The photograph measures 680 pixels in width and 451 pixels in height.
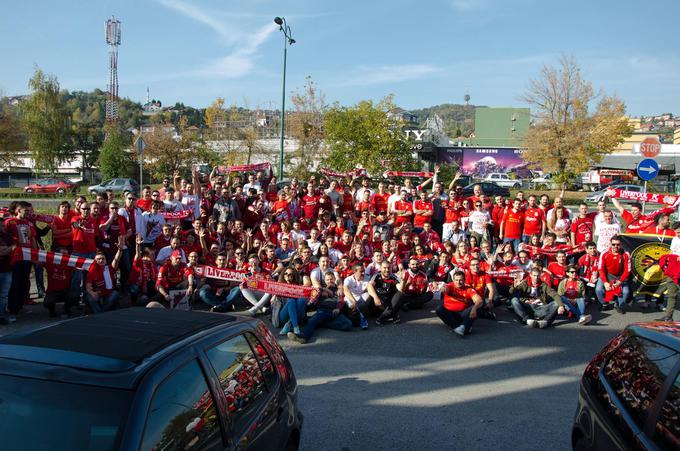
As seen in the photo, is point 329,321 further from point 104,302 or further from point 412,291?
point 104,302

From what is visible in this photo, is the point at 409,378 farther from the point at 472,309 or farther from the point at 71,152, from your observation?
the point at 71,152

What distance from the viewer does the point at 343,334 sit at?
877 cm

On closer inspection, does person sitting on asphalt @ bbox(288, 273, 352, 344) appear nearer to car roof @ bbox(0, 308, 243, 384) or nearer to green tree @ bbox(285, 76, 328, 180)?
car roof @ bbox(0, 308, 243, 384)

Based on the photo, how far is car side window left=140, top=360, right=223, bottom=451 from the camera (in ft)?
8.43

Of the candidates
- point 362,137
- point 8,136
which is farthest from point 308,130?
point 8,136

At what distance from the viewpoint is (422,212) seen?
12.8 m

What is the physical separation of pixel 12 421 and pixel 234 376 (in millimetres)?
1218

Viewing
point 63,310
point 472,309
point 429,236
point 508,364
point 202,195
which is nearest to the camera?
point 508,364

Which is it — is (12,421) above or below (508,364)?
above

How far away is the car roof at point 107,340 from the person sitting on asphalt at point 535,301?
7.08m

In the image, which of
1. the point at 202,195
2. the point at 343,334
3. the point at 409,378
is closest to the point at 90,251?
the point at 202,195

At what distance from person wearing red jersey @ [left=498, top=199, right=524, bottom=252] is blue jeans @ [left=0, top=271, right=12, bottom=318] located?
10072 millimetres

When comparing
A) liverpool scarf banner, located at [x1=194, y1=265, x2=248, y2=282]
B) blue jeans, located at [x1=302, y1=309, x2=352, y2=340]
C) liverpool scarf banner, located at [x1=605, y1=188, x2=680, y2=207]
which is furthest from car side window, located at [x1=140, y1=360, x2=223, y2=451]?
liverpool scarf banner, located at [x1=605, y1=188, x2=680, y2=207]

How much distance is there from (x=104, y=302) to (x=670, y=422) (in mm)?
8775
